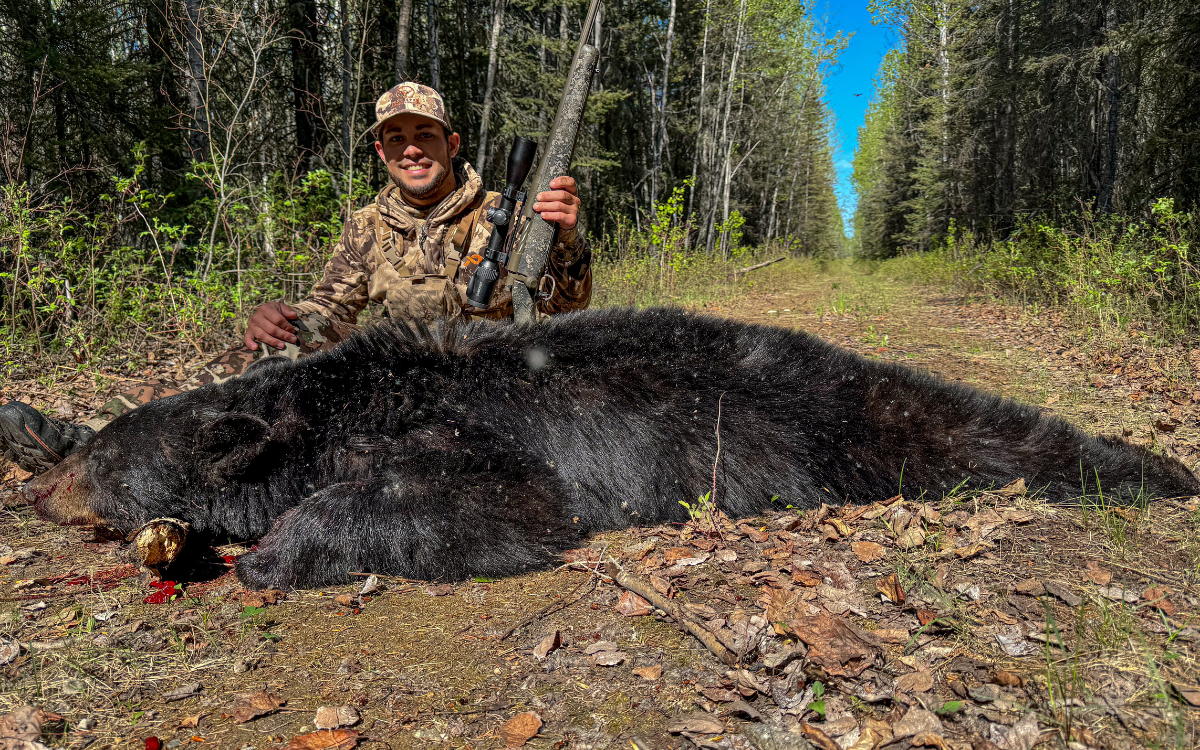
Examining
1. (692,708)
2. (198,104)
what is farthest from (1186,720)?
(198,104)

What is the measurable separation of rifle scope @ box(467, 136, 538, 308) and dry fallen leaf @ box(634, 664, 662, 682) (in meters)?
2.75

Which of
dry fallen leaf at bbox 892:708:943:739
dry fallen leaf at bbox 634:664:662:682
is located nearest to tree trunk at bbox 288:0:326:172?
dry fallen leaf at bbox 634:664:662:682

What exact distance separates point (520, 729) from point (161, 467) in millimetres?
2279

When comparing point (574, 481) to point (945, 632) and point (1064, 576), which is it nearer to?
point (945, 632)

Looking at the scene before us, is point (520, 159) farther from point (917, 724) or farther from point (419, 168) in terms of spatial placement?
point (917, 724)

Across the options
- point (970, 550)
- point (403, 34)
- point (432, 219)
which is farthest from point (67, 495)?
point (403, 34)

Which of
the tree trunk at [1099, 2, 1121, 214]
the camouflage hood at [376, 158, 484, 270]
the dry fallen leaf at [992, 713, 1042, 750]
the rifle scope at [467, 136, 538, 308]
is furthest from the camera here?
the tree trunk at [1099, 2, 1121, 214]

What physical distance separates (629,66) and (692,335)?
20.5 m

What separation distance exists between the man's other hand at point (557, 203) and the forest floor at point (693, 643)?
198cm

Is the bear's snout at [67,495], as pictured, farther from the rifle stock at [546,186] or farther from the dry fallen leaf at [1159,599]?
the dry fallen leaf at [1159,599]

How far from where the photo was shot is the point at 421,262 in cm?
465

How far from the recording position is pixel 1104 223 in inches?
355

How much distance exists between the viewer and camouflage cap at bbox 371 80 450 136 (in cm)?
437

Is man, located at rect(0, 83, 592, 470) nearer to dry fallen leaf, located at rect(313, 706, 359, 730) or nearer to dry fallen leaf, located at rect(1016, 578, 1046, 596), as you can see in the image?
dry fallen leaf, located at rect(313, 706, 359, 730)
